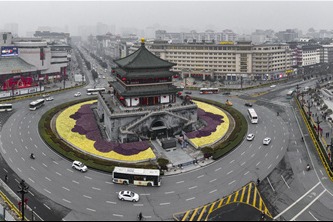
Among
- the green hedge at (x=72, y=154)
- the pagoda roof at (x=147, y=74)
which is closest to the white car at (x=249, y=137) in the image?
the pagoda roof at (x=147, y=74)

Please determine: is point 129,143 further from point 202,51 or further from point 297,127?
point 202,51

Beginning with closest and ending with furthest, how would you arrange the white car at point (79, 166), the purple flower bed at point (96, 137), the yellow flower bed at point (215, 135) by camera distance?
the white car at point (79, 166) → the purple flower bed at point (96, 137) → the yellow flower bed at point (215, 135)

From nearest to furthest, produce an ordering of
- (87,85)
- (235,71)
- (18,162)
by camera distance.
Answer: (18,162)
(87,85)
(235,71)

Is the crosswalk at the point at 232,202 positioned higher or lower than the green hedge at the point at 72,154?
lower


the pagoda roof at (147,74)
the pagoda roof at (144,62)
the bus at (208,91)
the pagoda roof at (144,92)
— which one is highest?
the pagoda roof at (144,62)

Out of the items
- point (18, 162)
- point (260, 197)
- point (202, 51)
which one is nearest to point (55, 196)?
point (18, 162)

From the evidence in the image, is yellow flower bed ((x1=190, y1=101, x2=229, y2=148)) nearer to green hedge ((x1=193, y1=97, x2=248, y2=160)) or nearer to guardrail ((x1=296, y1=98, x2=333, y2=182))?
green hedge ((x1=193, y1=97, x2=248, y2=160))

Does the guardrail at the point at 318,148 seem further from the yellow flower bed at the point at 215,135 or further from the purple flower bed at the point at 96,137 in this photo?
the purple flower bed at the point at 96,137

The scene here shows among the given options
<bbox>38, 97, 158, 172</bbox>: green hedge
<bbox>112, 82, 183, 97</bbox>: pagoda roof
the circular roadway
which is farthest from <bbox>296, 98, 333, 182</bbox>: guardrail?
<bbox>112, 82, 183, 97</bbox>: pagoda roof
